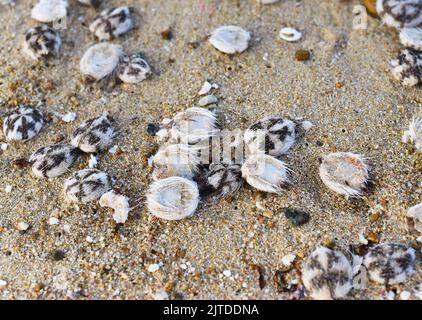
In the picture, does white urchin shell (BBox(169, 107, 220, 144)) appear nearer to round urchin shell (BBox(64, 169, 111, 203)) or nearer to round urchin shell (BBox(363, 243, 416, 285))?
round urchin shell (BBox(64, 169, 111, 203))

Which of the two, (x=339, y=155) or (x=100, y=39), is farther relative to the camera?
(x=100, y=39)

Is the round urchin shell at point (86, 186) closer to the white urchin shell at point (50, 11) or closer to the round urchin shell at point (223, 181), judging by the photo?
the round urchin shell at point (223, 181)

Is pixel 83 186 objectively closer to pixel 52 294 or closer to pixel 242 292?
pixel 52 294

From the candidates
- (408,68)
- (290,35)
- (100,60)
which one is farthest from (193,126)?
(408,68)

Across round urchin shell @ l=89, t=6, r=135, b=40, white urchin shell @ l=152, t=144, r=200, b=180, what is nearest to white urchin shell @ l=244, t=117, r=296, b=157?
white urchin shell @ l=152, t=144, r=200, b=180

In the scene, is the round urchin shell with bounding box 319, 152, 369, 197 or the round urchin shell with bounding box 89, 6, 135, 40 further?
the round urchin shell with bounding box 89, 6, 135, 40

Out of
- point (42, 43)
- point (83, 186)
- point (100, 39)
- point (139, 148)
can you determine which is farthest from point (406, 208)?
point (42, 43)

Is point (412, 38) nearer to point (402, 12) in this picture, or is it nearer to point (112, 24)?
point (402, 12)
